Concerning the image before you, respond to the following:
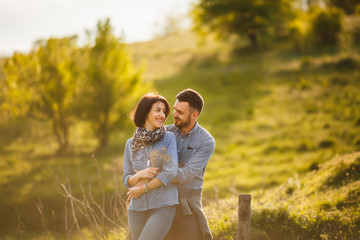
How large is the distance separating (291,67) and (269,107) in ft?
22.9

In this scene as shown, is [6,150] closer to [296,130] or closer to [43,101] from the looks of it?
[43,101]

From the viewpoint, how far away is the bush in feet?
92.8

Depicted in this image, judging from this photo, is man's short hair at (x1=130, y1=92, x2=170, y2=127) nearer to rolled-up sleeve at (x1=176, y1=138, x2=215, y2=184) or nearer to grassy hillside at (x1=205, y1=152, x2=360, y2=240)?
rolled-up sleeve at (x1=176, y1=138, x2=215, y2=184)

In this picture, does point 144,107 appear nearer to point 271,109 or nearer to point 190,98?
point 190,98

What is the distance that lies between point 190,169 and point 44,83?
612 inches

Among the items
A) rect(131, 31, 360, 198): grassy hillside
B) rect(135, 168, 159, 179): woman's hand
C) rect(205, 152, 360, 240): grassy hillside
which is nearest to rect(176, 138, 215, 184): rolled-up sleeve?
rect(135, 168, 159, 179): woman's hand

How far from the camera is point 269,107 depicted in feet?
64.3

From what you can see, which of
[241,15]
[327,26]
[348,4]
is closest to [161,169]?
[327,26]

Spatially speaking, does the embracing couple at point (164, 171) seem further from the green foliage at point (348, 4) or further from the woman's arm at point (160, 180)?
the green foliage at point (348, 4)

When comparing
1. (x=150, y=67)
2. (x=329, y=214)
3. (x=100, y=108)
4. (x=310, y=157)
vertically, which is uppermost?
(x=150, y=67)

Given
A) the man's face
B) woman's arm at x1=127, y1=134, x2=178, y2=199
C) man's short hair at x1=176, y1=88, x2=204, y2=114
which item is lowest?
woman's arm at x1=127, y1=134, x2=178, y2=199

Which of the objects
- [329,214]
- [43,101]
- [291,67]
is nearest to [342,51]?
[291,67]

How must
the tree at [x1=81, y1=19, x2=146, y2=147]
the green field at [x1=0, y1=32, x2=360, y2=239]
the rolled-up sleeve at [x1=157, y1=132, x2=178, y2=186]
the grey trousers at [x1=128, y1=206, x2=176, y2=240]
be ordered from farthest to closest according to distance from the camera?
the tree at [x1=81, y1=19, x2=146, y2=147]
the green field at [x1=0, y1=32, x2=360, y2=239]
the rolled-up sleeve at [x1=157, y1=132, x2=178, y2=186]
the grey trousers at [x1=128, y1=206, x2=176, y2=240]

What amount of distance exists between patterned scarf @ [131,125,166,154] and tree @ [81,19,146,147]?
13.6m
